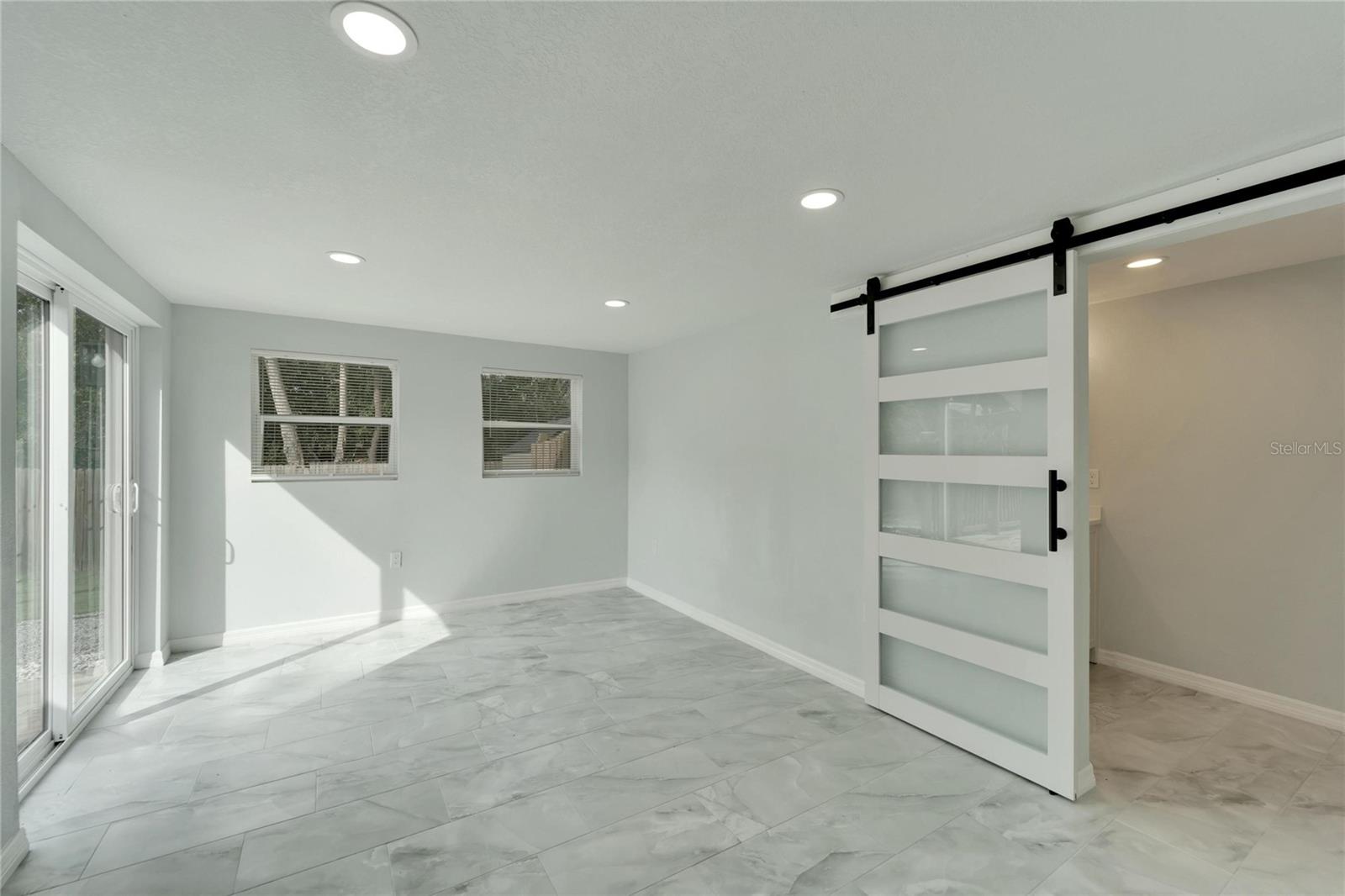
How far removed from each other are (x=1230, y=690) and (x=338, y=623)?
6.00 metres

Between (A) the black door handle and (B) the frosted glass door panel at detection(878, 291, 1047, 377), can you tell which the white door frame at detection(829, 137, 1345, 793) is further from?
(B) the frosted glass door panel at detection(878, 291, 1047, 377)

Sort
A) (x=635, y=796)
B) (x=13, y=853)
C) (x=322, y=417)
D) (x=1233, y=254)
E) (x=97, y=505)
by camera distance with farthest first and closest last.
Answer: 1. (x=322, y=417)
2. (x=97, y=505)
3. (x=1233, y=254)
4. (x=635, y=796)
5. (x=13, y=853)

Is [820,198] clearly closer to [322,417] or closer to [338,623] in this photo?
[322,417]

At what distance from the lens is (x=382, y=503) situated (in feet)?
16.0

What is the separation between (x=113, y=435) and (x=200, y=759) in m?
2.11

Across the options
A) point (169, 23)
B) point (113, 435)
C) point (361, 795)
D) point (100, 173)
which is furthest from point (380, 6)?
point (113, 435)

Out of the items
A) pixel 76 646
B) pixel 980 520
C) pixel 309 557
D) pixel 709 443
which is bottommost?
pixel 76 646

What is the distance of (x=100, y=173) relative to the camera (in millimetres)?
Answer: 2170

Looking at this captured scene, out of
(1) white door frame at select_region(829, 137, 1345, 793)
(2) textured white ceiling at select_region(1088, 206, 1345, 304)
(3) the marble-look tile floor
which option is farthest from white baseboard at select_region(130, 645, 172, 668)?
(2) textured white ceiling at select_region(1088, 206, 1345, 304)

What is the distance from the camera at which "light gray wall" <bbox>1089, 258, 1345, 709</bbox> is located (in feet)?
10.2

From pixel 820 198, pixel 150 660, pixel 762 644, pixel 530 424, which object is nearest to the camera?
pixel 820 198

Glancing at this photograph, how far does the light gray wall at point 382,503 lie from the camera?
425 cm

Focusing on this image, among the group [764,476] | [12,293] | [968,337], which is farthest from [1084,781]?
[12,293]

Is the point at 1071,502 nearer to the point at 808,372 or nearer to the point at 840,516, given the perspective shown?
the point at 840,516
